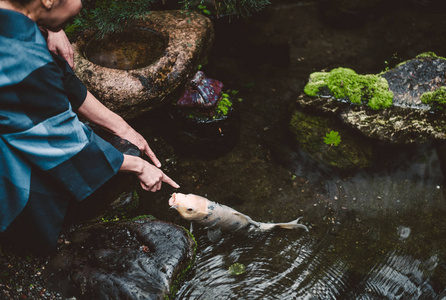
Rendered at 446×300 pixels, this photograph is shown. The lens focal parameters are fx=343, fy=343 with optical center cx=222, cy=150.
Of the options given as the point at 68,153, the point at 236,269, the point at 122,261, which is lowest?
the point at 236,269

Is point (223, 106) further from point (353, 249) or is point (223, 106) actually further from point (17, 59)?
point (17, 59)

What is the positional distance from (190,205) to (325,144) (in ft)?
7.67

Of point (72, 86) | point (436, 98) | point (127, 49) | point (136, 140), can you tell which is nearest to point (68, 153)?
point (72, 86)

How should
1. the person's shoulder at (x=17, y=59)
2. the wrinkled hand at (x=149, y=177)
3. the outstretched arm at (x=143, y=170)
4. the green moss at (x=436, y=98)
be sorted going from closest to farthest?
the person's shoulder at (x=17, y=59) → the outstretched arm at (x=143, y=170) → the wrinkled hand at (x=149, y=177) → the green moss at (x=436, y=98)

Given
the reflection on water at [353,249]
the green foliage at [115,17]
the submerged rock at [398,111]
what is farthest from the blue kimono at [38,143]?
the submerged rock at [398,111]

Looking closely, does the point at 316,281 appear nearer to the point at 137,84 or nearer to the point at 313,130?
the point at 313,130

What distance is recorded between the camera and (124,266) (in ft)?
9.20

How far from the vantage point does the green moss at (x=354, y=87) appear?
176 inches

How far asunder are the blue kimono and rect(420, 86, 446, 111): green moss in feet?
12.9

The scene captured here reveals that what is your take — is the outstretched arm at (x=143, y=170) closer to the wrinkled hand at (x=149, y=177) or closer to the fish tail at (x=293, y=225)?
the wrinkled hand at (x=149, y=177)

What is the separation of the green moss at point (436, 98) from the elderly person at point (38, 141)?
3780mm

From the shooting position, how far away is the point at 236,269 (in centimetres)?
350

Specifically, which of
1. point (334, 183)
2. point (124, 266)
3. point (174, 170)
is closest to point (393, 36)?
point (334, 183)

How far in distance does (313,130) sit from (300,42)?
2.48 metres
